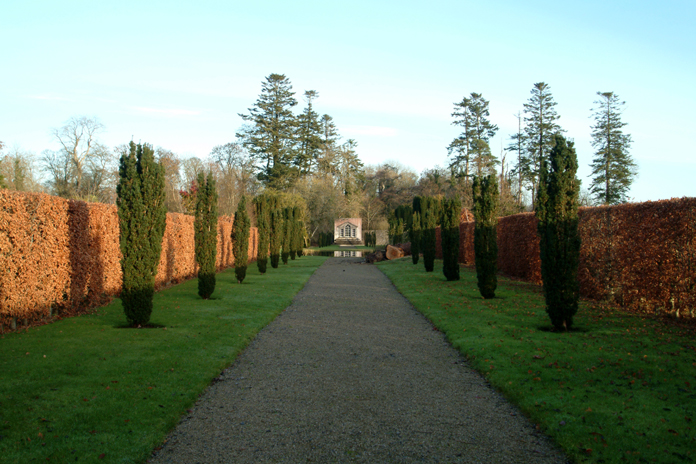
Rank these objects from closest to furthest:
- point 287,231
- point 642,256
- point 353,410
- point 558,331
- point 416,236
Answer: point 353,410 → point 558,331 → point 642,256 → point 416,236 → point 287,231

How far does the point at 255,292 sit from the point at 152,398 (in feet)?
30.5

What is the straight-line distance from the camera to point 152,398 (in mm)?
4742

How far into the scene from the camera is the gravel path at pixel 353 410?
3648mm

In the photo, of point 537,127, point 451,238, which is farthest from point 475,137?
point 451,238

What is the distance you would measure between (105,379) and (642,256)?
33.2 feet

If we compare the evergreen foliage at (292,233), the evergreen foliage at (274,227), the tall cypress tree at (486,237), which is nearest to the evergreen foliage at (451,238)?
the tall cypress tree at (486,237)

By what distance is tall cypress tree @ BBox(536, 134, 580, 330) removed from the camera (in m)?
7.91

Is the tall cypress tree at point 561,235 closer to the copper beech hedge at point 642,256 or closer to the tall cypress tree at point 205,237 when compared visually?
the copper beech hedge at point 642,256

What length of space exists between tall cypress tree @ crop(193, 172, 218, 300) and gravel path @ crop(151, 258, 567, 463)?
4813 millimetres

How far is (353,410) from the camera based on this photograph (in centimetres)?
455

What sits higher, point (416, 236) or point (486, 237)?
point (416, 236)

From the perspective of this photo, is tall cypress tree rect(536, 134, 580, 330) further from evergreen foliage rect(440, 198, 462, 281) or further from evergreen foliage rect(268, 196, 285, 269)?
evergreen foliage rect(268, 196, 285, 269)

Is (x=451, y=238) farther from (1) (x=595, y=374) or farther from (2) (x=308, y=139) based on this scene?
(2) (x=308, y=139)

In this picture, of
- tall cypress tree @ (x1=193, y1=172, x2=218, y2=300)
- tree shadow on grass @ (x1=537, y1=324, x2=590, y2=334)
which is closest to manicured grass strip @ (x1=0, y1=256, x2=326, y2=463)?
tall cypress tree @ (x1=193, y1=172, x2=218, y2=300)
